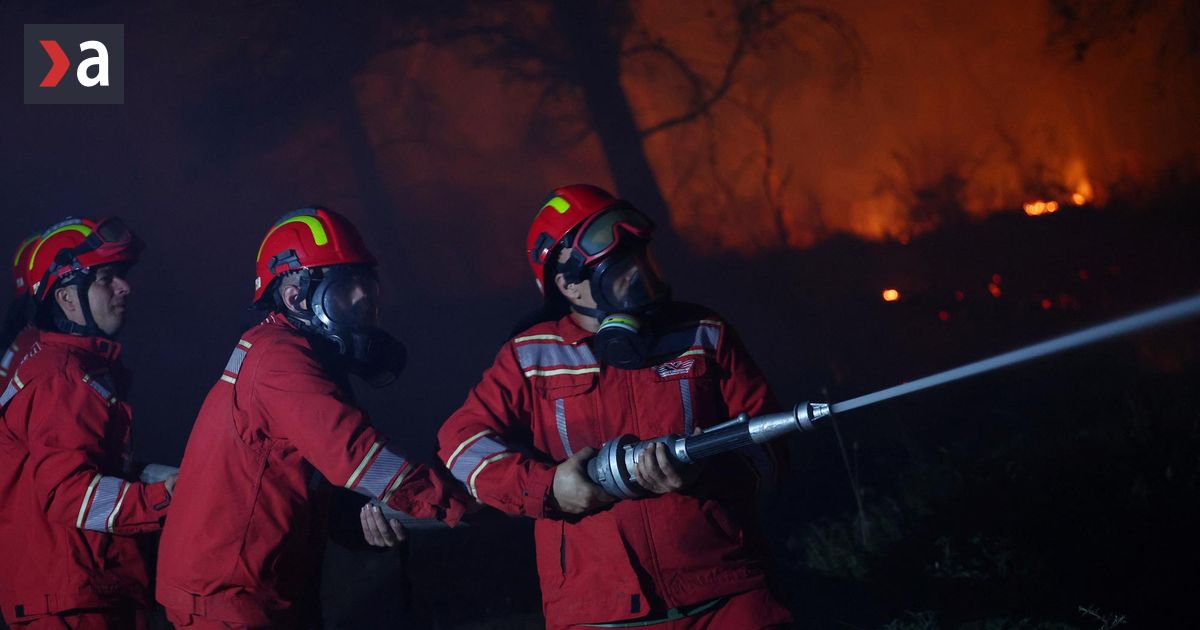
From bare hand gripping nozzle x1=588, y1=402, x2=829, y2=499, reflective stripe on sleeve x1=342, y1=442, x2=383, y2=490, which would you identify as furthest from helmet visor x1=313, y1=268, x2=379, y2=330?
bare hand gripping nozzle x1=588, y1=402, x2=829, y2=499

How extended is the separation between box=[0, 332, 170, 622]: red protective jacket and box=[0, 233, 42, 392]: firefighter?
2.81 ft

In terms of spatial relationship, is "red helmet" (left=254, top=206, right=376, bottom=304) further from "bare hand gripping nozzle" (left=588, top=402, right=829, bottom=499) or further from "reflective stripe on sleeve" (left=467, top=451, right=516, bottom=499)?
"bare hand gripping nozzle" (left=588, top=402, right=829, bottom=499)

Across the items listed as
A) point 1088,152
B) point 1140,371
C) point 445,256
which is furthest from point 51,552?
point 1088,152

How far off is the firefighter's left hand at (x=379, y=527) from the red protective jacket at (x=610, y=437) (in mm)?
489

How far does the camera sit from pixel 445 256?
8.99 meters

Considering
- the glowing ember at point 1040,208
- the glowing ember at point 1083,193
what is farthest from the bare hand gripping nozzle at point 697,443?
the glowing ember at point 1083,193

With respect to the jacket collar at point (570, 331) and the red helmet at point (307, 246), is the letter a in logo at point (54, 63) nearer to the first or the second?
the red helmet at point (307, 246)

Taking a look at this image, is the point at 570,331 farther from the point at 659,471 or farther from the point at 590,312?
the point at 659,471

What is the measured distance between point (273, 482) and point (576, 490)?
1283 millimetres

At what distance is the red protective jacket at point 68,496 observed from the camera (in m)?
3.97

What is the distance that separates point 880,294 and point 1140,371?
252 centimetres

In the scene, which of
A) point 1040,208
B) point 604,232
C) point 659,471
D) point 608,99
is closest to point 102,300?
point 604,232

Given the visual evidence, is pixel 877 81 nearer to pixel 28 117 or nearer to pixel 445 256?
pixel 445 256

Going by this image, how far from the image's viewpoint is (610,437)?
3396mm
